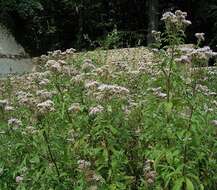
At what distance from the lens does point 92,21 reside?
21094 millimetres

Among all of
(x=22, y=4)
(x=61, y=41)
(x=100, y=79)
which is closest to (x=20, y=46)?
(x=22, y=4)

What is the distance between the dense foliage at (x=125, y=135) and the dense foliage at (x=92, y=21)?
1439 centimetres

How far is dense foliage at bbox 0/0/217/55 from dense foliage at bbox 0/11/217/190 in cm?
1439

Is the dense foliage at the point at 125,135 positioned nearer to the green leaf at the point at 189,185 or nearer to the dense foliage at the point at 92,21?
the green leaf at the point at 189,185

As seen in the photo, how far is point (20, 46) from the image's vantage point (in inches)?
707

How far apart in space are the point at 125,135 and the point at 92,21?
16937 mm

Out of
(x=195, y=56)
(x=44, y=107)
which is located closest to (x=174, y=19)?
(x=195, y=56)

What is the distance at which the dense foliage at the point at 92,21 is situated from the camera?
19656 mm

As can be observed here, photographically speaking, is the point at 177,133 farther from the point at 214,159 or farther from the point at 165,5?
the point at 165,5

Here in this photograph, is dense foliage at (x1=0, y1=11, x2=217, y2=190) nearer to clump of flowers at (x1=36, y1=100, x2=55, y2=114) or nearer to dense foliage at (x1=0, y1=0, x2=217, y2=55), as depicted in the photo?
clump of flowers at (x1=36, y1=100, x2=55, y2=114)

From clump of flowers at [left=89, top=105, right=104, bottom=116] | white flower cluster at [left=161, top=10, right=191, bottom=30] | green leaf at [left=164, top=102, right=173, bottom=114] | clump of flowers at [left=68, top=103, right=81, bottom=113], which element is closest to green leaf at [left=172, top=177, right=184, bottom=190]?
green leaf at [left=164, top=102, right=173, bottom=114]

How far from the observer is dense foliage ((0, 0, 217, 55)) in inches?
774

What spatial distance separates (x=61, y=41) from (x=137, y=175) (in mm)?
16781

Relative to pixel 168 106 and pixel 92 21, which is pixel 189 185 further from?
pixel 92 21
